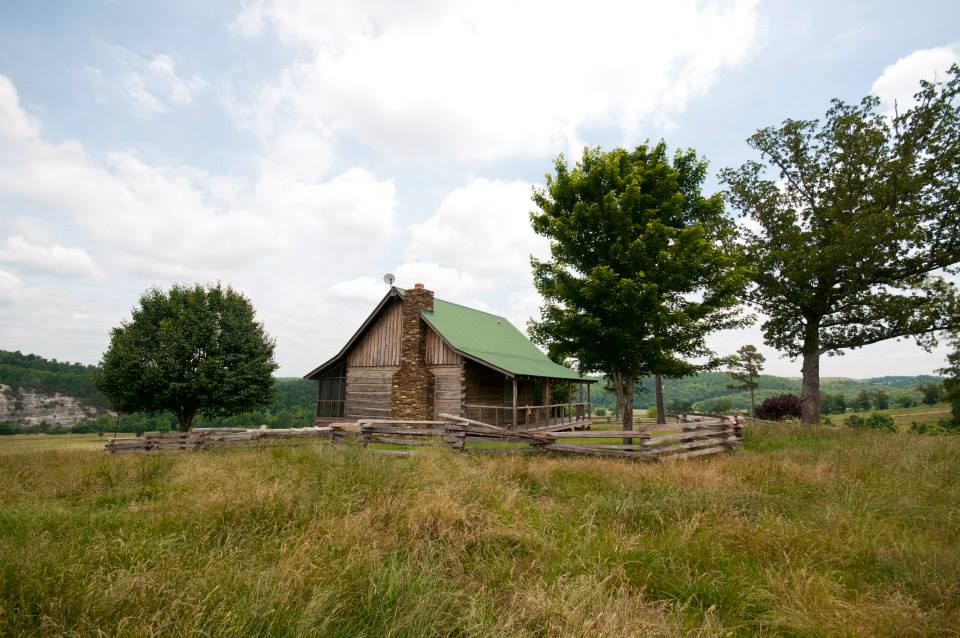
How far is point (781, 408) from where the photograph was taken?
33.1 m

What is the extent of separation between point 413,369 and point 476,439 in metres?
7.13

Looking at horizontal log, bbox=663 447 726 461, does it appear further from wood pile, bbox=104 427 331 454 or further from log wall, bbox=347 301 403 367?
log wall, bbox=347 301 403 367

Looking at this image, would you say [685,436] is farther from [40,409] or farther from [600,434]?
[40,409]

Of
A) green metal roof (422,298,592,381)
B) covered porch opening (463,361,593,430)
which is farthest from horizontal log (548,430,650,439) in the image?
green metal roof (422,298,592,381)

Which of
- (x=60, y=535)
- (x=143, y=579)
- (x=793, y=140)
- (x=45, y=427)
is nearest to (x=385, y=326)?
(x=60, y=535)

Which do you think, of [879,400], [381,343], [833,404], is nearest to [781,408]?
[381,343]

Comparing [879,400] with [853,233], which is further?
[879,400]

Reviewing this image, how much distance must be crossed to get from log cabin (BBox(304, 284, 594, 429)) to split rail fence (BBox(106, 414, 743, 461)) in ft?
15.5

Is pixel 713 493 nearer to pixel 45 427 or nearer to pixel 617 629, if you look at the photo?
pixel 617 629

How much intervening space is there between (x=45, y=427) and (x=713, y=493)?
5033 inches

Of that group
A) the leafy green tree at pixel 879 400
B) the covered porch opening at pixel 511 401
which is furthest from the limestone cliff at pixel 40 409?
the leafy green tree at pixel 879 400

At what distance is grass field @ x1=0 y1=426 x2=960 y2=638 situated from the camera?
333 centimetres

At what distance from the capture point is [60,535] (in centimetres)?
523

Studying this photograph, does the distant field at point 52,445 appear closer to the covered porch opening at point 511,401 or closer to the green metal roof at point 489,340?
the green metal roof at point 489,340
